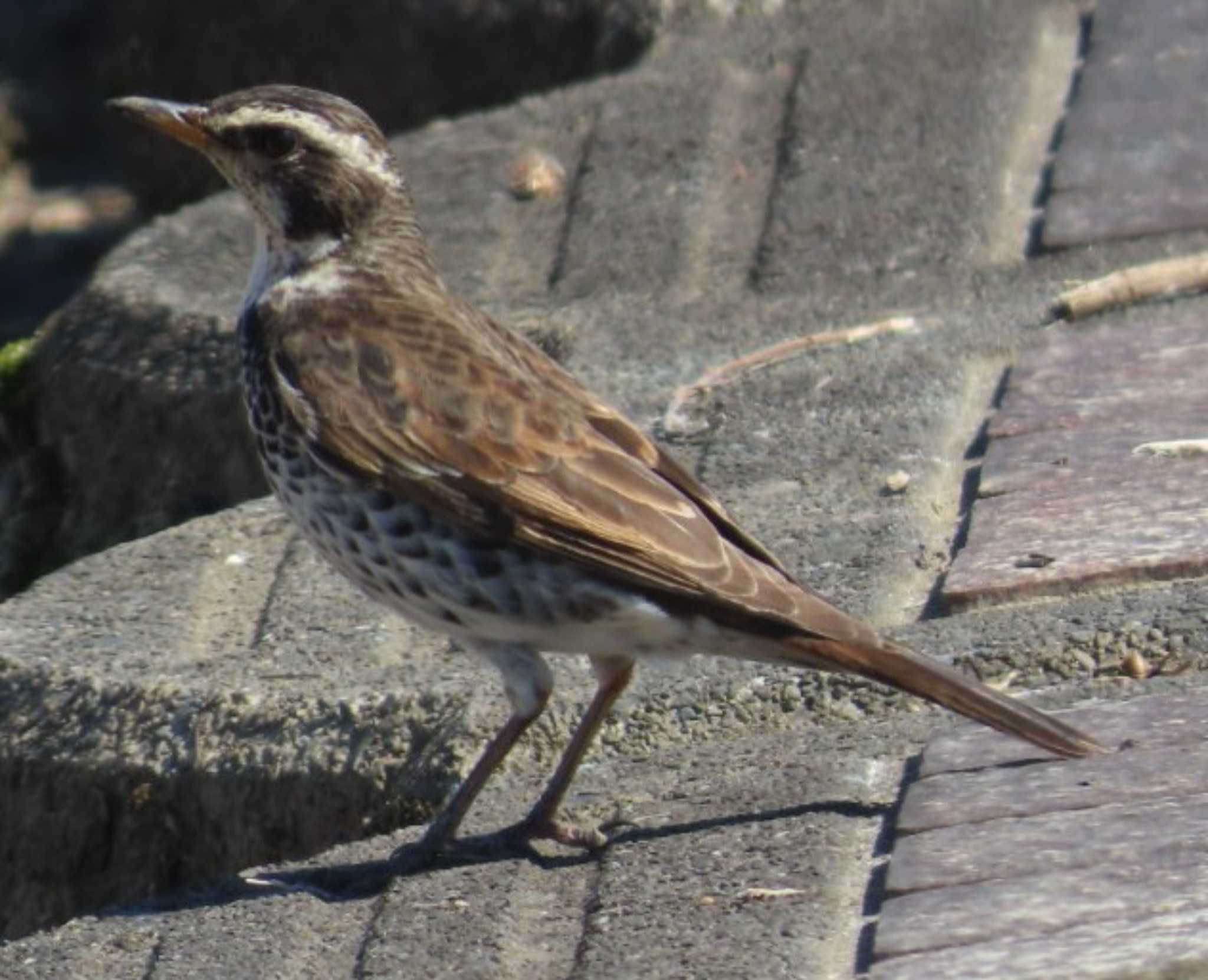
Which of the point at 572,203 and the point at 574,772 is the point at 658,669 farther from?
the point at 572,203

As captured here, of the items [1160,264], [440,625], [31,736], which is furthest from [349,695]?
[1160,264]

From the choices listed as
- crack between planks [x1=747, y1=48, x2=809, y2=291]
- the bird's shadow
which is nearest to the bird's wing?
the bird's shadow

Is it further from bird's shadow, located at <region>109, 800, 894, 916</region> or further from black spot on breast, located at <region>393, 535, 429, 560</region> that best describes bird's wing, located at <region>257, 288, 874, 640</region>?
bird's shadow, located at <region>109, 800, 894, 916</region>

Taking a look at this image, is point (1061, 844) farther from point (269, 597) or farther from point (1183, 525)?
point (269, 597)

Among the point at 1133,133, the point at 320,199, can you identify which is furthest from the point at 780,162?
the point at 320,199

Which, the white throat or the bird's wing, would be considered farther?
the white throat
